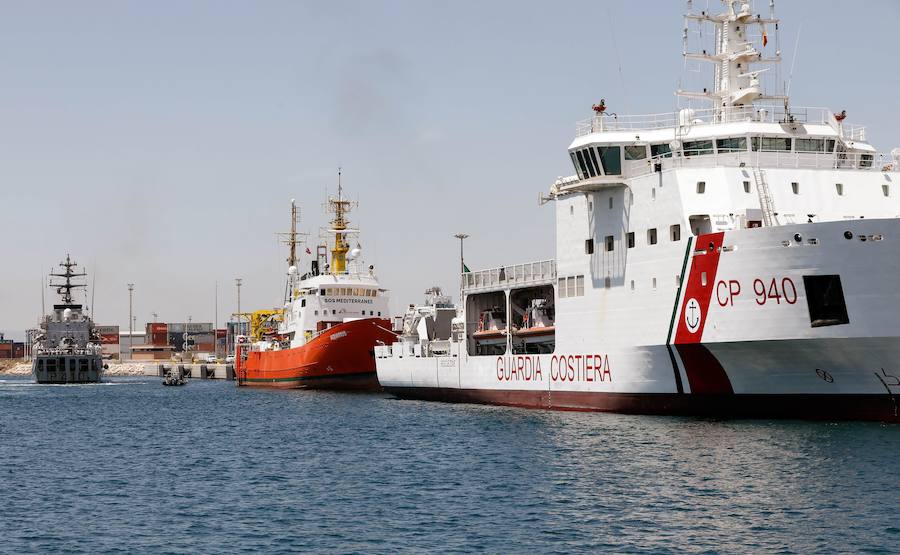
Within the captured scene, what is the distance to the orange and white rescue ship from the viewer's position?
64062mm

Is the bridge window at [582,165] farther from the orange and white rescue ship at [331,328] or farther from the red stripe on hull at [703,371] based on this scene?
the orange and white rescue ship at [331,328]

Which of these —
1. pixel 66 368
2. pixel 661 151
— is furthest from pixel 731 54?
pixel 66 368

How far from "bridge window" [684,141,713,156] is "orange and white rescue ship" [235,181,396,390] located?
2900cm

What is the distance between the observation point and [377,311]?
71500 millimetres

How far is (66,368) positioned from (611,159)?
7352 cm

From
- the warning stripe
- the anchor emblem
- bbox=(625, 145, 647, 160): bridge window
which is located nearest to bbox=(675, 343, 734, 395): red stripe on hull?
the warning stripe

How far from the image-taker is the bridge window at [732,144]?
37219mm

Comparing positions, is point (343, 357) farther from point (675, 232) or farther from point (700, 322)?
point (700, 322)

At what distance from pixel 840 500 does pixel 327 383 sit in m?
46.2

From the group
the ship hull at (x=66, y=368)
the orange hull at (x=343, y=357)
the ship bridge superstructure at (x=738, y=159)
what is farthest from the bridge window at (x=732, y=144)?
the ship hull at (x=66, y=368)

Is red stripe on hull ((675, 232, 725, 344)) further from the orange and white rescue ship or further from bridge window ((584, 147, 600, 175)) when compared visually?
→ the orange and white rescue ship

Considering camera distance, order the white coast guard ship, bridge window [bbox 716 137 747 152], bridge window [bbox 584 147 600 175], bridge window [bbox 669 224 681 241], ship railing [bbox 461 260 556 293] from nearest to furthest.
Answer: the white coast guard ship, bridge window [bbox 669 224 681 241], bridge window [bbox 716 137 747 152], bridge window [bbox 584 147 600 175], ship railing [bbox 461 260 556 293]

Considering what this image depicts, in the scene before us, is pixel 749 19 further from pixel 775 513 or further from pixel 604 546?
pixel 604 546

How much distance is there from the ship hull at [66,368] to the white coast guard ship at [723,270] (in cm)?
6365
